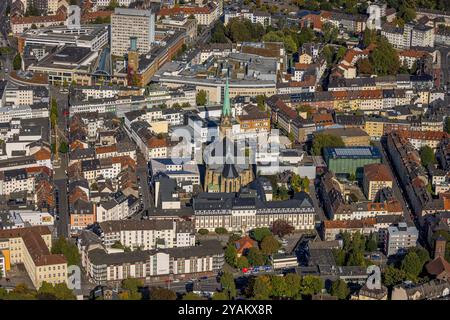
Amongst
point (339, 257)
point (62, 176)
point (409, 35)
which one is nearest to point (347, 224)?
point (339, 257)

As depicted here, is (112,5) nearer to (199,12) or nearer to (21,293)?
(199,12)

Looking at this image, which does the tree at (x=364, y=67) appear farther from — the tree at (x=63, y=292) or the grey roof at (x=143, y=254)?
the tree at (x=63, y=292)

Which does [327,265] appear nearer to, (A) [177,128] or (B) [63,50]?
(A) [177,128]

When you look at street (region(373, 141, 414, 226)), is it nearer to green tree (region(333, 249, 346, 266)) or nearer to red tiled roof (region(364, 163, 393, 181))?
red tiled roof (region(364, 163, 393, 181))

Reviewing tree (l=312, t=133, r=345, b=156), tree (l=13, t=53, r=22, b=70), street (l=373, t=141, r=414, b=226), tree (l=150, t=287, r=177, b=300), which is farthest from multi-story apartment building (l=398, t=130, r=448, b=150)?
tree (l=13, t=53, r=22, b=70)

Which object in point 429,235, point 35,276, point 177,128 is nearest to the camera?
point 35,276
